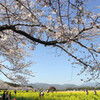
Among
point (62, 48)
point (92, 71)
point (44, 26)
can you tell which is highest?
point (44, 26)

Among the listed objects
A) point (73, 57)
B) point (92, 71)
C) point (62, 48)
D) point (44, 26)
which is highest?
point (44, 26)

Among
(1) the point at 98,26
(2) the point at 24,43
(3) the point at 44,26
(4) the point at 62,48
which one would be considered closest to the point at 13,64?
(2) the point at 24,43

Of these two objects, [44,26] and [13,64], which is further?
[13,64]

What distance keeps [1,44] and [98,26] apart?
741cm

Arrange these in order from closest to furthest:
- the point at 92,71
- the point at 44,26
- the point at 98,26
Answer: the point at 98,26
the point at 44,26
the point at 92,71

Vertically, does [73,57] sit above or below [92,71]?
above

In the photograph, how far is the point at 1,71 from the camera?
12.6 m

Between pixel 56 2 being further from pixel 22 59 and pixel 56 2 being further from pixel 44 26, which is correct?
pixel 22 59

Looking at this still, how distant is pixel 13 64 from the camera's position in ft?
39.6

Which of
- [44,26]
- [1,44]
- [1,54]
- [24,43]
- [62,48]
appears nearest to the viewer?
[44,26]

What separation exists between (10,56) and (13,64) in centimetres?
103

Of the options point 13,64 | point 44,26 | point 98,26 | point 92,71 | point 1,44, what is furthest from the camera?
point 13,64

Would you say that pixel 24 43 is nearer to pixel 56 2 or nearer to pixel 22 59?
pixel 22 59

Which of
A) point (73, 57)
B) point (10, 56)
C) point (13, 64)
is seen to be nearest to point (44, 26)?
point (73, 57)
